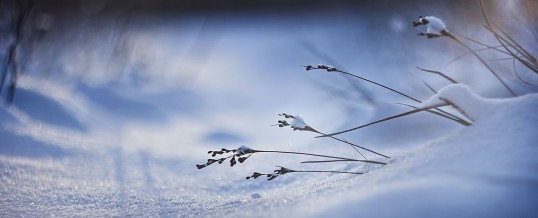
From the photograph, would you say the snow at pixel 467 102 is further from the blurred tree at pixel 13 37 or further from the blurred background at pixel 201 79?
the blurred tree at pixel 13 37

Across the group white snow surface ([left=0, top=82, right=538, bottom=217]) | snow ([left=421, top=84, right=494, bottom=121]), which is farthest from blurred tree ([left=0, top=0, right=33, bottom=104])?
snow ([left=421, top=84, right=494, bottom=121])

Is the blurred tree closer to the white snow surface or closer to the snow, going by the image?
the white snow surface

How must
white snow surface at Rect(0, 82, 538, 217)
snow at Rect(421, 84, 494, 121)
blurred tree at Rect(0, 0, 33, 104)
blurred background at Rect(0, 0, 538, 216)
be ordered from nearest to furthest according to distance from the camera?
white snow surface at Rect(0, 82, 538, 217) → snow at Rect(421, 84, 494, 121) → blurred background at Rect(0, 0, 538, 216) → blurred tree at Rect(0, 0, 33, 104)

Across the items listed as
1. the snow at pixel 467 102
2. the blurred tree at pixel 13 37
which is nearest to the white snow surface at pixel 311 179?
the snow at pixel 467 102

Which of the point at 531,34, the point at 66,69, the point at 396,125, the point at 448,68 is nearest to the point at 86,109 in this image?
the point at 66,69

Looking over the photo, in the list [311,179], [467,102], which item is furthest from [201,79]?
[467,102]

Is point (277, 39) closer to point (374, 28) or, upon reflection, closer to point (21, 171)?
point (374, 28)
